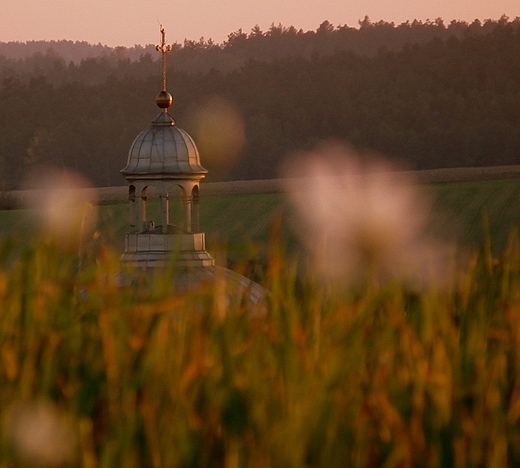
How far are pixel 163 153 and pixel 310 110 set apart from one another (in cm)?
11487

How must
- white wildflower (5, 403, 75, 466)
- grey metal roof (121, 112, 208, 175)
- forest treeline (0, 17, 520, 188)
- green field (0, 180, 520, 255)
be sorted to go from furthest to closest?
1. forest treeline (0, 17, 520, 188)
2. green field (0, 180, 520, 255)
3. grey metal roof (121, 112, 208, 175)
4. white wildflower (5, 403, 75, 466)

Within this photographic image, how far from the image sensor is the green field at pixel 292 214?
94.9 meters

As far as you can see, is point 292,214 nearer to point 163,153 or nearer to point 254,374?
point 163,153

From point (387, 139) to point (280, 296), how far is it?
14517 centimetres

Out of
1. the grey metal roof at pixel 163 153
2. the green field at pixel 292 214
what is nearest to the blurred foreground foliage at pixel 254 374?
the grey metal roof at pixel 163 153

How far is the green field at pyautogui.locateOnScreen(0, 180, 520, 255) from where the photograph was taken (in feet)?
311

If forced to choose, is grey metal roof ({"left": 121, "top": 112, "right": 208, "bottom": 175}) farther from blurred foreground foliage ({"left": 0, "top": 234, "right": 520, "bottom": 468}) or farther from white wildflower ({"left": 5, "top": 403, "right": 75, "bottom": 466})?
white wildflower ({"left": 5, "top": 403, "right": 75, "bottom": 466})

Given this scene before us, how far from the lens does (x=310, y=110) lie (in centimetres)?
16388

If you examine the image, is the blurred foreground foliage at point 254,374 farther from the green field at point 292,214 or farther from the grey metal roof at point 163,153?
the green field at point 292,214

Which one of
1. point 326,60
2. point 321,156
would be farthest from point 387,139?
Answer: point 326,60

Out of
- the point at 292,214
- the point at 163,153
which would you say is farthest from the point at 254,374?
the point at 292,214

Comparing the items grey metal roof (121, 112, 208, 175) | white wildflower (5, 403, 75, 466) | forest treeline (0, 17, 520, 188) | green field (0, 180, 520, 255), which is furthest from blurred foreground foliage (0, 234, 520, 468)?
forest treeline (0, 17, 520, 188)

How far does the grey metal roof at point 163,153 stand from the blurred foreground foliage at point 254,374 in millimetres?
44354

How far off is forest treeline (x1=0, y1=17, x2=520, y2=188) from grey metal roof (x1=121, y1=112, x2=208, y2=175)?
3477 inches
